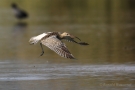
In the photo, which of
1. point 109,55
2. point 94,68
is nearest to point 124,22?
point 109,55

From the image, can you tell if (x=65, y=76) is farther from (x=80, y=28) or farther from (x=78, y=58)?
(x=80, y=28)

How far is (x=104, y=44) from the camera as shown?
15.9 meters

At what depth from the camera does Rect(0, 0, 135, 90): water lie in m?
9.85

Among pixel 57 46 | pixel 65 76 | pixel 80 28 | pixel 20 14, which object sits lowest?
pixel 20 14

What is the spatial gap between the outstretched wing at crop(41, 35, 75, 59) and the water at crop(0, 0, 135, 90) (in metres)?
0.50

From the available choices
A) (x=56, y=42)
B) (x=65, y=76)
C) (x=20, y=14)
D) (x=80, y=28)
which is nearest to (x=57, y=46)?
(x=56, y=42)

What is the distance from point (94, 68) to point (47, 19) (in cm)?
1511

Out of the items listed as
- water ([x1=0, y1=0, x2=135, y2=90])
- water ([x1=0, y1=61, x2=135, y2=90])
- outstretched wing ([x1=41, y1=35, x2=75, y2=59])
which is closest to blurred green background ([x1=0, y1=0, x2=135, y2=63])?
water ([x1=0, y1=0, x2=135, y2=90])

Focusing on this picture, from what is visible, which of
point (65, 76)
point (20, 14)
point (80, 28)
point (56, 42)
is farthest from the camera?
point (20, 14)

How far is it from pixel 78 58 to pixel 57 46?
10.8ft

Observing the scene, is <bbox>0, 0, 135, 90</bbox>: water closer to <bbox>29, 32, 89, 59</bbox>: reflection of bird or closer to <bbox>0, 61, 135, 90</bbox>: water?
<bbox>0, 61, 135, 90</bbox>: water

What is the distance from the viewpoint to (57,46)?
9844 millimetres

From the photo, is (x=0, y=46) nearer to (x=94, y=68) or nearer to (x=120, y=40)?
(x=120, y=40)

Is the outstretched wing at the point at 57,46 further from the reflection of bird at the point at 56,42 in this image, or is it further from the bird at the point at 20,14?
the bird at the point at 20,14
